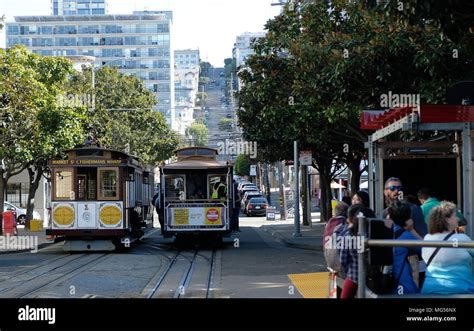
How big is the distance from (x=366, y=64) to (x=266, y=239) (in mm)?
14127

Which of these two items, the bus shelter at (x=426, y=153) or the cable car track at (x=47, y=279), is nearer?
the bus shelter at (x=426, y=153)

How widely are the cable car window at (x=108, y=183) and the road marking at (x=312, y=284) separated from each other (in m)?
9.11

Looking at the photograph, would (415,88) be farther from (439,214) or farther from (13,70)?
(13,70)

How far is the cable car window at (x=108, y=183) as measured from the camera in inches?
975

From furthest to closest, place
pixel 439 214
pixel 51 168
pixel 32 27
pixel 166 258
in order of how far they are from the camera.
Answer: pixel 32 27, pixel 51 168, pixel 166 258, pixel 439 214

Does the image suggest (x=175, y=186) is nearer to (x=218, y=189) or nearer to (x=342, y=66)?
(x=218, y=189)

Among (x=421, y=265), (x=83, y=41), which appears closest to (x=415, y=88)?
(x=421, y=265)

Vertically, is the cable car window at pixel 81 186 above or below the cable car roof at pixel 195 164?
below

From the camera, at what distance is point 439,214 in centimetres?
759

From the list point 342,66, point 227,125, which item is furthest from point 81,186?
point 227,125

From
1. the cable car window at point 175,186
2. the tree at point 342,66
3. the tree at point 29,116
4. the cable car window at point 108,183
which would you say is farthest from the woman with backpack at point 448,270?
the tree at point 29,116

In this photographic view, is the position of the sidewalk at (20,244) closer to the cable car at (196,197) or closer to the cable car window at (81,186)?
the cable car window at (81,186)

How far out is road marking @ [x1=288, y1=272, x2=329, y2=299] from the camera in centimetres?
1354

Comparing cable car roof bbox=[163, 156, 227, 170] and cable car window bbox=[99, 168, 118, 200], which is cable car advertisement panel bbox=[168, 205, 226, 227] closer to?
cable car roof bbox=[163, 156, 227, 170]
